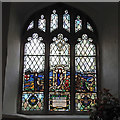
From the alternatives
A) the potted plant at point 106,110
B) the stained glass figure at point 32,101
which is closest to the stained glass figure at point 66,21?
the stained glass figure at point 32,101

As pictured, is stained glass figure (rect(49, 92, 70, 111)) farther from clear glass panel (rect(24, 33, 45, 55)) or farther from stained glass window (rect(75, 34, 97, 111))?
clear glass panel (rect(24, 33, 45, 55))

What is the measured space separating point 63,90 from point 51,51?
0.93 metres

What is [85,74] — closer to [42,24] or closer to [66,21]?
[66,21]

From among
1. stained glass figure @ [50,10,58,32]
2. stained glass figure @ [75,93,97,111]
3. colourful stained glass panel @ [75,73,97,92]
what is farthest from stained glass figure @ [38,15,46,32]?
stained glass figure @ [75,93,97,111]

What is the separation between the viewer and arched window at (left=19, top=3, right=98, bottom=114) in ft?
17.1

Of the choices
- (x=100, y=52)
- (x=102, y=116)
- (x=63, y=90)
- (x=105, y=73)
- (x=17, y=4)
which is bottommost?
(x=102, y=116)

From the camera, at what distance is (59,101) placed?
523cm

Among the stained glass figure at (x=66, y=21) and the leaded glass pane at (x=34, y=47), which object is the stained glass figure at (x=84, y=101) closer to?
the leaded glass pane at (x=34, y=47)

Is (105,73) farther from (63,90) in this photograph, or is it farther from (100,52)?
(63,90)

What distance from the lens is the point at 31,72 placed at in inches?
213

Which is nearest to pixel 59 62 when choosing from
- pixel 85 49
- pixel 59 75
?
pixel 59 75

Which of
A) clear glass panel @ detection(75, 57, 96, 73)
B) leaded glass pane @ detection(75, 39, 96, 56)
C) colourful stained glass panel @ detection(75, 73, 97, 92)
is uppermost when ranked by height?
leaded glass pane @ detection(75, 39, 96, 56)

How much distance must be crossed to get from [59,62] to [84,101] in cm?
101

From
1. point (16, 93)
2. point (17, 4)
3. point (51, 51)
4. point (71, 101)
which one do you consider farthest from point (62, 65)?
point (17, 4)
